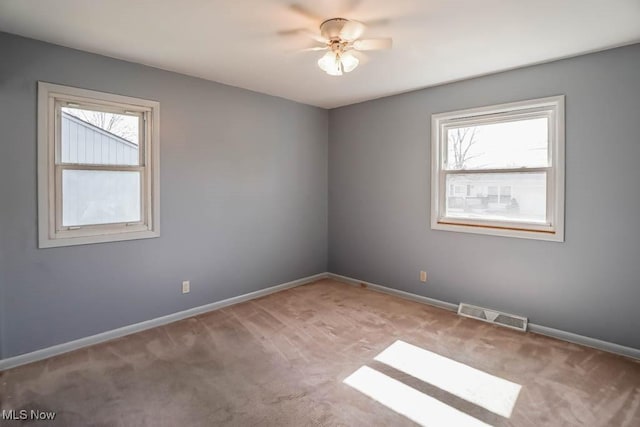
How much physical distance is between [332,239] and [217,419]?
3200mm

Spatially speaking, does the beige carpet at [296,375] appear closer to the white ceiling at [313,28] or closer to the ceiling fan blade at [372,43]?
the ceiling fan blade at [372,43]

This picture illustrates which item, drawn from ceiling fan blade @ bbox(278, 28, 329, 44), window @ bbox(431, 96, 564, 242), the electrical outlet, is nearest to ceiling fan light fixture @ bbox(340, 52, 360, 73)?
ceiling fan blade @ bbox(278, 28, 329, 44)

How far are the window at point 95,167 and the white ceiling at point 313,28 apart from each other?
1.51 ft

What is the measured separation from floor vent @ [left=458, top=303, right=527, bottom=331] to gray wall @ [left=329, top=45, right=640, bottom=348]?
80mm

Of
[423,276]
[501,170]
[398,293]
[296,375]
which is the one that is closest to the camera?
[296,375]

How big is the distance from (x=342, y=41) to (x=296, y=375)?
95.7 inches

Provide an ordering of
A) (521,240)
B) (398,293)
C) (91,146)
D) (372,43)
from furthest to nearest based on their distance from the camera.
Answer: (398,293), (521,240), (91,146), (372,43)

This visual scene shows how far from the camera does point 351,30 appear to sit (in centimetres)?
224

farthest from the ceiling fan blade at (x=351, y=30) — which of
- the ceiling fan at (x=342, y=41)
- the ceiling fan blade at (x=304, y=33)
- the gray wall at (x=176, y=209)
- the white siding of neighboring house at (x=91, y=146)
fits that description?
the white siding of neighboring house at (x=91, y=146)

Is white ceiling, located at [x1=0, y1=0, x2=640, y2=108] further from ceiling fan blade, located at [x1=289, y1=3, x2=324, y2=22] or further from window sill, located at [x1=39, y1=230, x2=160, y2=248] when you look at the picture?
window sill, located at [x1=39, y1=230, x2=160, y2=248]

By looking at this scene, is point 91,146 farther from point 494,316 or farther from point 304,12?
point 494,316

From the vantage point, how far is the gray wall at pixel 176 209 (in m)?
2.51

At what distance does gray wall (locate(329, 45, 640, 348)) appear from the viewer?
267cm

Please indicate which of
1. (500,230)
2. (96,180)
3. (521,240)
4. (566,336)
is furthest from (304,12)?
(566,336)
